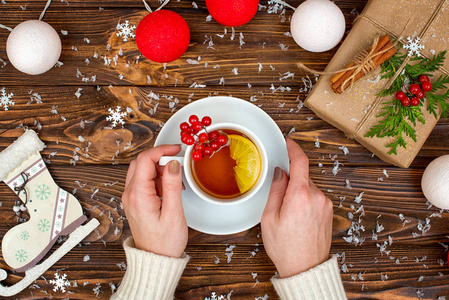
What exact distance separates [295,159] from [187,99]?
0.43m

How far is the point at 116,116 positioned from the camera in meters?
1.11

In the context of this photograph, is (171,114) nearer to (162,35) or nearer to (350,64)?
(162,35)

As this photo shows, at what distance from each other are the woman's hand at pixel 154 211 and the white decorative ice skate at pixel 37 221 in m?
0.27

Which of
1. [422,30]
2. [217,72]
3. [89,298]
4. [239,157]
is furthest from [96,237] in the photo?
[422,30]

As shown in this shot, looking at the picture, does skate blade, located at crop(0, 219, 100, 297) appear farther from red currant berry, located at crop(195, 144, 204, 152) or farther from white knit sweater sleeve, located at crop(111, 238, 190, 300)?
red currant berry, located at crop(195, 144, 204, 152)

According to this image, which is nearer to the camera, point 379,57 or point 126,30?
point 379,57

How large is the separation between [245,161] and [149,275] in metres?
0.41

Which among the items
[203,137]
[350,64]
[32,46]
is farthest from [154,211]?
[350,64]

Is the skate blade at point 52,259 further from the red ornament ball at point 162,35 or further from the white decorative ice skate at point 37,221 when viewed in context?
the red ornament ball at point 162,35

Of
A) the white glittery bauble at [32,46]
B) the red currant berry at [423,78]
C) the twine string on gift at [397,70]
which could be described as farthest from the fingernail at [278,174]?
the white glittery bauble at [32,46]

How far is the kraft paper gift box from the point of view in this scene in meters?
0.99

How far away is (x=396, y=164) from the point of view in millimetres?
1052

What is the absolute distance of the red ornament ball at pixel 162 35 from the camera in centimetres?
95

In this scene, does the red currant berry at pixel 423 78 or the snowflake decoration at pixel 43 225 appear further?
the snowflake decoration at pixel 43 225
